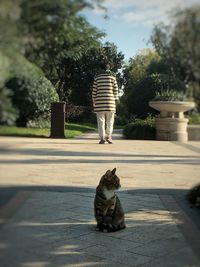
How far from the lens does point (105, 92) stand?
4.20m

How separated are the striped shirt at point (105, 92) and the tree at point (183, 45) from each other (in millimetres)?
1346

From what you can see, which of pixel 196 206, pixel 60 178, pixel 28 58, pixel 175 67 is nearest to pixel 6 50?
pixel 28 58

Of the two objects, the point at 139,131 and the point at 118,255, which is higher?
the point at 139,131

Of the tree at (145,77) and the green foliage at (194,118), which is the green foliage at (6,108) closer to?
the tree at (145,77)

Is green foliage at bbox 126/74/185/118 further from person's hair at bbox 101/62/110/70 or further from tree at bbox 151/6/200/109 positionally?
person's hair at bbox 101/62/110/70

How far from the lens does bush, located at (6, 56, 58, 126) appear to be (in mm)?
2023

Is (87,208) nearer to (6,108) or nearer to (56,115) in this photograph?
(56,115)

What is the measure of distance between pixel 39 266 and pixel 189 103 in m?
1.56

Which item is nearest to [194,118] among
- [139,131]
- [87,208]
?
[87,208]

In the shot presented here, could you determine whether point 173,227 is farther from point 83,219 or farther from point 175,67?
point 175,67

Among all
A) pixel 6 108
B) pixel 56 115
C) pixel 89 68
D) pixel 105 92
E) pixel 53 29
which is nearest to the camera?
pixel 6 108

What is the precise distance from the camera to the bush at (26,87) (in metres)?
2.02

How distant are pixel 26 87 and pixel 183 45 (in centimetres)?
76

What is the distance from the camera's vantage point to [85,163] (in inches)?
260
